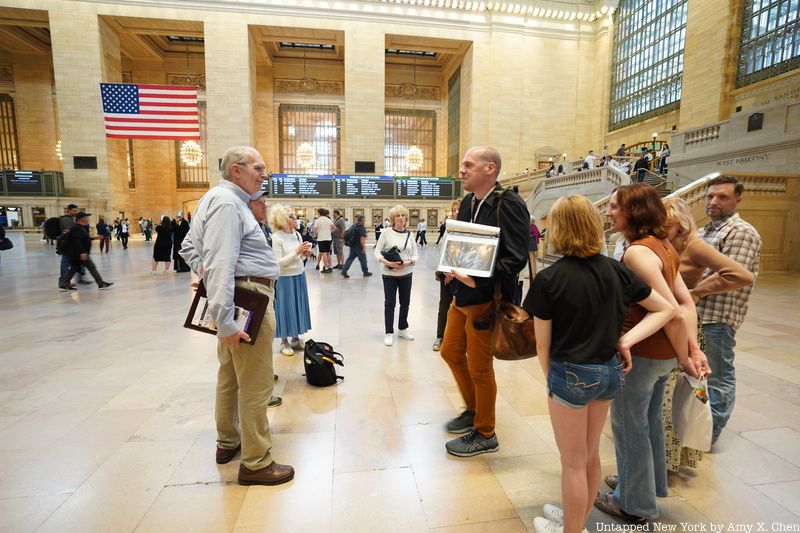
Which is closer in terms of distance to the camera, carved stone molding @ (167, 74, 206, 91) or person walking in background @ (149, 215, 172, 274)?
person walking in background @ (149, 215, 172, 274)

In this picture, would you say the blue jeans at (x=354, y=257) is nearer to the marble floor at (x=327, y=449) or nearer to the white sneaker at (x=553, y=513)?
the marble floor at (x=327, y=449)

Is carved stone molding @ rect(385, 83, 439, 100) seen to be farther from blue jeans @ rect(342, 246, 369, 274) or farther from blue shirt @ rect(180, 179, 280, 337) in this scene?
blue shirt @ rect(180, 179, 280, 337)

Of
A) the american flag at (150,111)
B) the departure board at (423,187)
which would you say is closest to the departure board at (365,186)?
the departure board at (423,187)

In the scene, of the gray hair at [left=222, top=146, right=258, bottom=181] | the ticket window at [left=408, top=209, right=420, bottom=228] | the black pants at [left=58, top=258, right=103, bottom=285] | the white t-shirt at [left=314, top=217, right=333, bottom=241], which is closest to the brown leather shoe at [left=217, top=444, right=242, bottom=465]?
the gray hair at [left=222, top=146, right=258, bottom=181]

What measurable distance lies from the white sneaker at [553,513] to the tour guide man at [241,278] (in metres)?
1.57

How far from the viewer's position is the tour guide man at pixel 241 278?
2.15m

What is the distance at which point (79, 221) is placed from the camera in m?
9.47

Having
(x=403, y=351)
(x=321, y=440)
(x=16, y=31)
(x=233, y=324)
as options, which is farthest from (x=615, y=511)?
(x=16, y=31)

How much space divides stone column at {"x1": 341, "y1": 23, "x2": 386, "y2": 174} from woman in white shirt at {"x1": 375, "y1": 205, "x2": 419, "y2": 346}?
21.4 meters

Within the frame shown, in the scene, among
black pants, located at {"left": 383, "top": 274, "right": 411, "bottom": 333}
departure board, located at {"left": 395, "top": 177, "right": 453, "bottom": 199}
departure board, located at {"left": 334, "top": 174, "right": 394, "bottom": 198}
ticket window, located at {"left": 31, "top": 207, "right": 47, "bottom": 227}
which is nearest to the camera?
black pants, located at {"left": 383, "top": 274, "right": 411, "bottom": 333}

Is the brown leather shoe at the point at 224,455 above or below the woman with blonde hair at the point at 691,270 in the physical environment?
below

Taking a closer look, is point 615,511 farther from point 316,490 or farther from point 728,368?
point 316,490

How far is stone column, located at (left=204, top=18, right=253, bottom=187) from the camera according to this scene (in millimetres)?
23922

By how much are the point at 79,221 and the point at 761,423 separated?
497 inches
